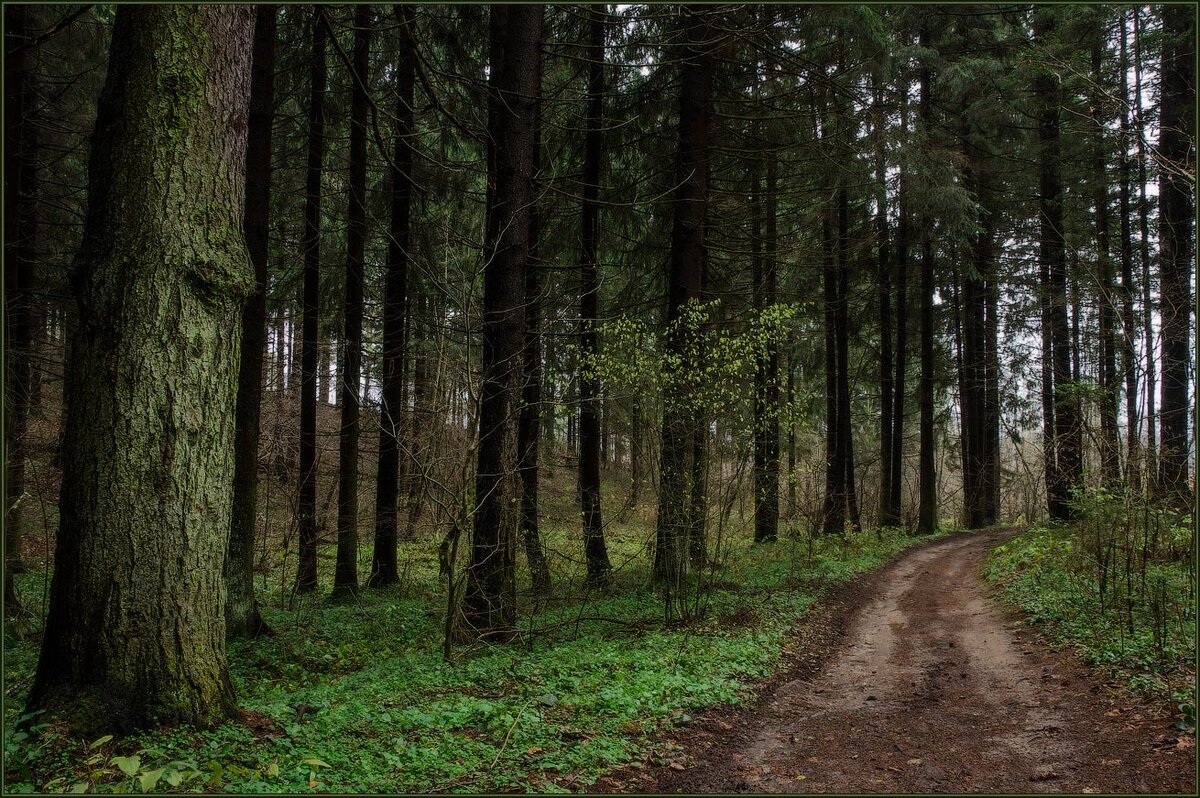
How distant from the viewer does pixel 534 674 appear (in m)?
5.87

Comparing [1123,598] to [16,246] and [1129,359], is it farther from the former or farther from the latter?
[16,246]

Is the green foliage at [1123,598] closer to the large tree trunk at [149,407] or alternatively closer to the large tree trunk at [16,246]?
the large tree trunk at [149,407]

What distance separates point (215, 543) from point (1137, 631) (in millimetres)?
8155

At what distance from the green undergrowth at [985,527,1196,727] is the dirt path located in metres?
0.30

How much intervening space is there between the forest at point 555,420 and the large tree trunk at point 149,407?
18 mm

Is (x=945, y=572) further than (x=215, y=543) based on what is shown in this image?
Yes

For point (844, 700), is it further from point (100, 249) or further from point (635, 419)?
point (100, 249)

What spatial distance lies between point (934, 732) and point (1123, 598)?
3889 millimetres

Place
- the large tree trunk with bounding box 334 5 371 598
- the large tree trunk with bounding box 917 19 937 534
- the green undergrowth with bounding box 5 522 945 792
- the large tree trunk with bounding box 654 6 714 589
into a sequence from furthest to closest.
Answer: the large tree trunk with bounding box 917 19 937 534, the large tree trunk with bounding box 334 5 371 598, the large tree trunk with bounding box 654 6 714 589, the green undergrowth with bounding box 5 522 945 792

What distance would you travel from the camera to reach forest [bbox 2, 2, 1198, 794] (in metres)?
3.71

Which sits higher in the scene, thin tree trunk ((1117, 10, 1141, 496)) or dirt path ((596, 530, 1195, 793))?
thin tree trunk ((1117, 10, 1141, 496))

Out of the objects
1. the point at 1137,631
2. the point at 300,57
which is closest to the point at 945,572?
the point at 1137,631

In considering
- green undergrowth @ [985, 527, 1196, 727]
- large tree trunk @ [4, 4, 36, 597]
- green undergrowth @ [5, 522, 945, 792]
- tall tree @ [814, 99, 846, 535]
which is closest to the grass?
green undergrowth @ [5, 522, 945, 792]

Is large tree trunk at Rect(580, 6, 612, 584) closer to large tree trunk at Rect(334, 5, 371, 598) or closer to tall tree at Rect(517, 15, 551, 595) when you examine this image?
tall tree at Rect(517, 15, 551, 595)
